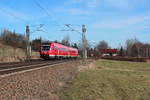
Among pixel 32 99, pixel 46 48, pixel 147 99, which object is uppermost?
pixel 46 48

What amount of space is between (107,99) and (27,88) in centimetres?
391

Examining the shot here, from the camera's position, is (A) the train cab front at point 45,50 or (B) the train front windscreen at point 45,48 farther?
(B) the train front windscreen at point 45,48

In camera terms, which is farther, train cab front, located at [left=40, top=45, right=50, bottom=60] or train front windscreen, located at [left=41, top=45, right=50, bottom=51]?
train front windscreen, located at [left=41, top=45, right=50, bottom=51]

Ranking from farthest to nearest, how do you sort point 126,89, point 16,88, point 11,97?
point 126,89, point 16,88, point 11,97

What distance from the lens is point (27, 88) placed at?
33.4 feet

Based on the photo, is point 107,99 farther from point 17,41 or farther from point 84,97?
point 17,41

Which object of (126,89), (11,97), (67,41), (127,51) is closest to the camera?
(11,97)

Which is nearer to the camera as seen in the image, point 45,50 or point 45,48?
point 45,50

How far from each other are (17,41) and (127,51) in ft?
217

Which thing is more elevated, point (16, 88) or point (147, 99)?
point (16, 88)

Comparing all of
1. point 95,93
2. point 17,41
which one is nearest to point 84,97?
point 95,93

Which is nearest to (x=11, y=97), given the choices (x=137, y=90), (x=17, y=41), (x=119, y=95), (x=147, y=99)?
(x=119, y=95)

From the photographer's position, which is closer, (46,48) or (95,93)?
(95,93)

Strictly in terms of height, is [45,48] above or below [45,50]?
above
